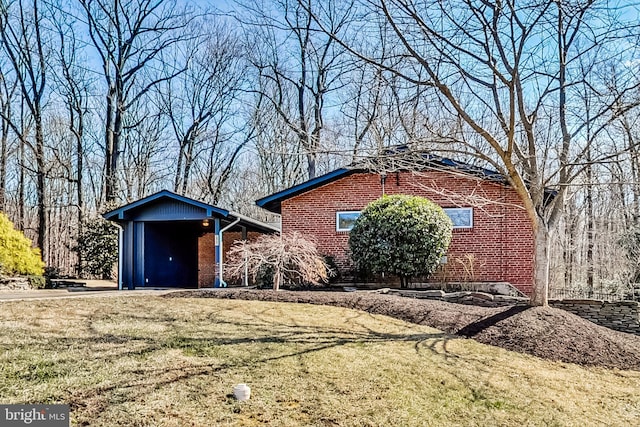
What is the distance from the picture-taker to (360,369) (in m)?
5.45

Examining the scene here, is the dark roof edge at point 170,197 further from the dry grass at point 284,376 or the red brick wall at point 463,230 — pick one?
the dry grass at point 284,376

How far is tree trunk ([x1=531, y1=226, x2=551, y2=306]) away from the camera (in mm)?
8156

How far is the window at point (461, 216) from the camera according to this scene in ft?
45.5

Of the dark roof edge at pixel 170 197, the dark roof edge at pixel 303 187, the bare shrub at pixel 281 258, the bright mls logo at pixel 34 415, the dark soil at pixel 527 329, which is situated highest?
the dark roof edge at pixel 303 187

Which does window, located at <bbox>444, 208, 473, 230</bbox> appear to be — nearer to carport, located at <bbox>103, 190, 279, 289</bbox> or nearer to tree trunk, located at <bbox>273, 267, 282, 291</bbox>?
tree trunk, located at <bbox>273, 267, 282, 291</bbox>

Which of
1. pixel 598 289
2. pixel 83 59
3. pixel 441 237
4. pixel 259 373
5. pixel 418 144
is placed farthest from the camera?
pixel 83 59

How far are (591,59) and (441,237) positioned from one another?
5.71 m

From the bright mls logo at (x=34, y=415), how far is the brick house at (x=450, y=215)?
10082 mm

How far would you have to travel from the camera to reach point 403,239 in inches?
479

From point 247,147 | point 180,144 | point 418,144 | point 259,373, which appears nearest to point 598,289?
point 418,144

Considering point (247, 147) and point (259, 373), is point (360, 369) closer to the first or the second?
point (259, 373)

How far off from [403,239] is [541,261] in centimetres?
433

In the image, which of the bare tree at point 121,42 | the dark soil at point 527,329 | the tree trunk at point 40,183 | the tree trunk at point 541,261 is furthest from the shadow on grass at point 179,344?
the bare tree at point 121,42

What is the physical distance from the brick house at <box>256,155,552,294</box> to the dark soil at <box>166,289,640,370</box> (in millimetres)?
4557
